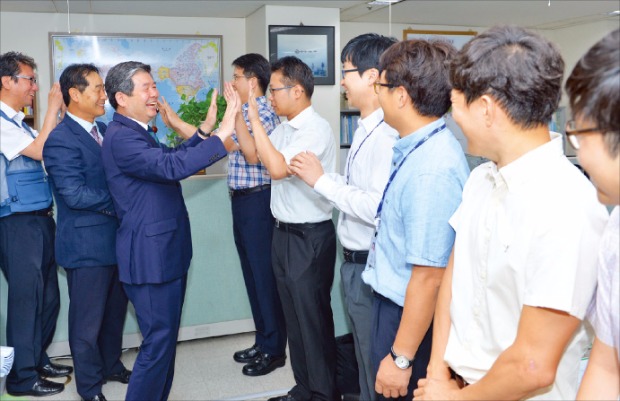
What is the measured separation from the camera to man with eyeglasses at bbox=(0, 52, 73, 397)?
2768 millimetres

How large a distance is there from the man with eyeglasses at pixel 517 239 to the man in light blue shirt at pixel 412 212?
211 mm

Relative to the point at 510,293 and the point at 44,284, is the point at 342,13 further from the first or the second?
the point at 510,293

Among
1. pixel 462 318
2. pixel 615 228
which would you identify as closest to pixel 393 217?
pixel 462 318

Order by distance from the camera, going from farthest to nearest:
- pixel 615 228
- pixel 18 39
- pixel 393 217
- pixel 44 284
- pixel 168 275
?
pixel 18 39
pixel 44 284
pixel 168 275
pixel 393 217
pixel 615 228

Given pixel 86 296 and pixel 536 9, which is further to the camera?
pixel 536 9

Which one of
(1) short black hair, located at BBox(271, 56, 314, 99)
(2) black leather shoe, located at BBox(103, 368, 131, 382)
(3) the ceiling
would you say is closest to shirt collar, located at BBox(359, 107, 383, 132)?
(1) short black hair, located at BBox(271, 56, 314, 99)

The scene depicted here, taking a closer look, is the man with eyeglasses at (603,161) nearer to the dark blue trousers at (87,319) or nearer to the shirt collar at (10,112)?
the dark blue trousers at (87,319)

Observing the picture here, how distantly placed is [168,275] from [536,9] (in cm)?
524

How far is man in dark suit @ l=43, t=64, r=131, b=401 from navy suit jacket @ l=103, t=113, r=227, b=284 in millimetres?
284

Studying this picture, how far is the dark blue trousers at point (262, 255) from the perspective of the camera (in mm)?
3041

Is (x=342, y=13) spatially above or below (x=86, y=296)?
above

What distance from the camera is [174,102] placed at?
6184 millimetres

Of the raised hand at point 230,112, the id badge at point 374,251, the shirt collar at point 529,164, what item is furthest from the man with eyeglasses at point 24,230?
the shirt collar at point 529,164

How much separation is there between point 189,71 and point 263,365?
3.95 m
